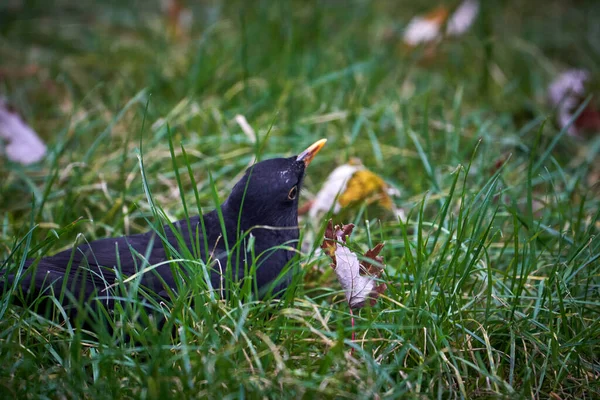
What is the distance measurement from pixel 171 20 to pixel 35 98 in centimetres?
126

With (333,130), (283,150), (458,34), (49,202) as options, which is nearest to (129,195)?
(49,202)

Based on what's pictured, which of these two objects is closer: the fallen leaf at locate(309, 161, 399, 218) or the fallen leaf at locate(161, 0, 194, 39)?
the fallen leaf at locate(309, 161, 399, 218)

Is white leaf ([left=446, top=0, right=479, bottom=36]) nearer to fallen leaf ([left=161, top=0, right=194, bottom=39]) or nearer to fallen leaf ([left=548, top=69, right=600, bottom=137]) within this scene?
fallen leaf ([left=548, top=69, right=600, bottom=137])

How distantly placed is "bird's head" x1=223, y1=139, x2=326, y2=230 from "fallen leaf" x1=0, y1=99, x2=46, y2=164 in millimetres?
1334

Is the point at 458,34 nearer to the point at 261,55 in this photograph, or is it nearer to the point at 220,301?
the point at 261,55

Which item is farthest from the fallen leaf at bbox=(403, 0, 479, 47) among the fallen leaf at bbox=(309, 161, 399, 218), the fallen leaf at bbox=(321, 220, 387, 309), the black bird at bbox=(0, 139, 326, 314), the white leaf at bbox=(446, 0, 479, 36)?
the fallen leaf at bbox=(321, 220, 387, 309)

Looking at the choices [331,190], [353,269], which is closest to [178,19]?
[331,190]

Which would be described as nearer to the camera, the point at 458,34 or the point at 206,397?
the point at 206,397

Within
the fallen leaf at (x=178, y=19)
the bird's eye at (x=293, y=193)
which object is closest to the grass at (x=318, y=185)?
the fallen leaf at (x=178, y=19)

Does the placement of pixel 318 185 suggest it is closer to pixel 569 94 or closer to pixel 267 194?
pixel 267 194

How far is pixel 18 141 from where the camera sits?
3.26 meters

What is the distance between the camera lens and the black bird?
7.08 ft

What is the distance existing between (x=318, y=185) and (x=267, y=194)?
940 mm

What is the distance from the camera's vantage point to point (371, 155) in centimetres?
346
